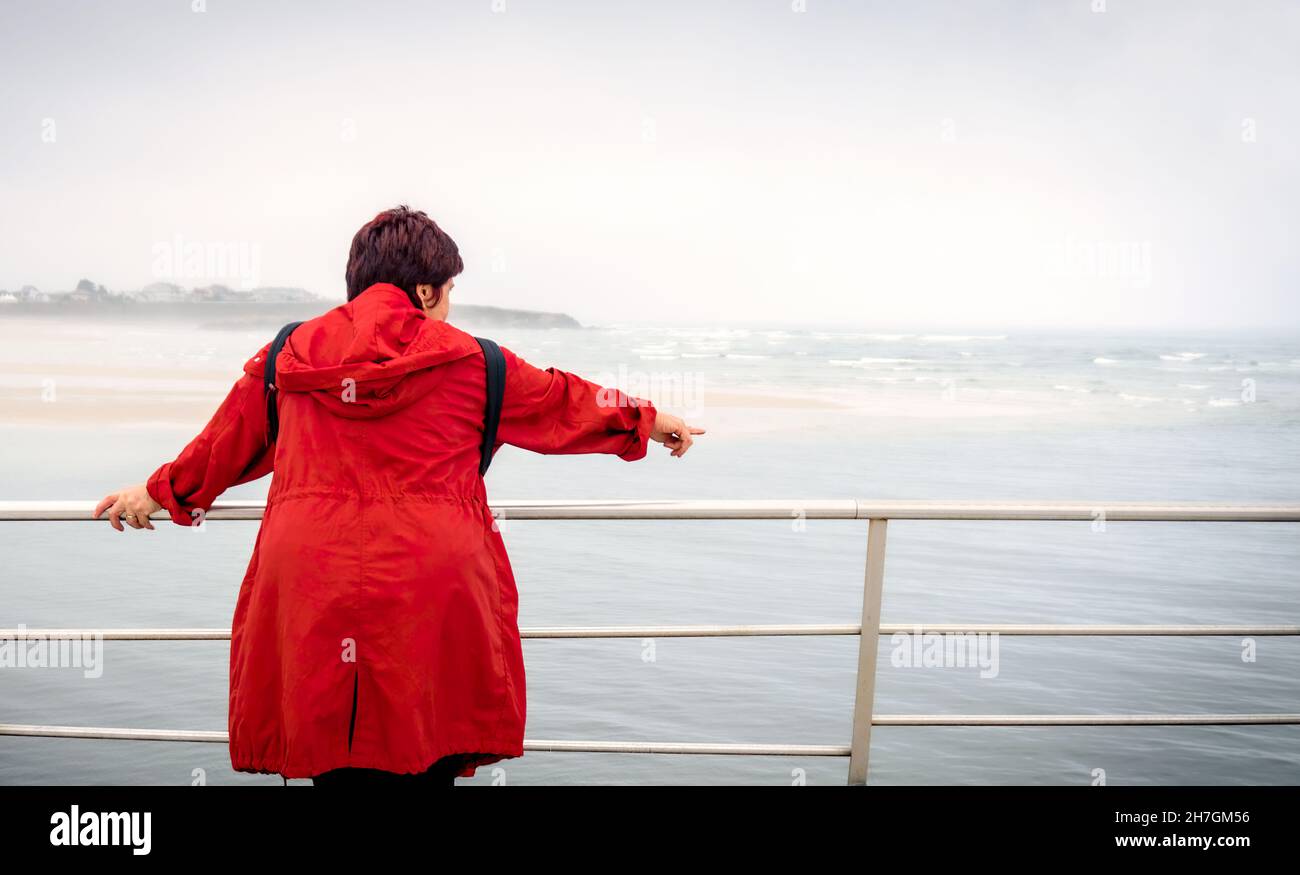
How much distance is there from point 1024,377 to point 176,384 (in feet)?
66.3

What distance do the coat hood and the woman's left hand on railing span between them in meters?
0.51

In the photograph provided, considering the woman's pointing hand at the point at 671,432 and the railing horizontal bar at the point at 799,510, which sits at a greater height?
the woman's pointing hand at the point at 671,432

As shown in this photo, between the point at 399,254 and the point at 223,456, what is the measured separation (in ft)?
1.58

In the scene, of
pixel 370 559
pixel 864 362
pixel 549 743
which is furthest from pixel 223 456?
pixel 864 362

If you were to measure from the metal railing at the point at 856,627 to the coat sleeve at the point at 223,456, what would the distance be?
441 millimetres

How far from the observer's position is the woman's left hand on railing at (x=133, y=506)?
206 centimetres

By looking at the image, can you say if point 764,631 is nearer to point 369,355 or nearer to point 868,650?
point 868,650

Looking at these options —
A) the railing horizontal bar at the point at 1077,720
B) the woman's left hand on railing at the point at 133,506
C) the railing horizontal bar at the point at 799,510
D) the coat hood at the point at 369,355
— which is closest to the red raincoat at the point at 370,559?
the coat hood at the point at 369,355

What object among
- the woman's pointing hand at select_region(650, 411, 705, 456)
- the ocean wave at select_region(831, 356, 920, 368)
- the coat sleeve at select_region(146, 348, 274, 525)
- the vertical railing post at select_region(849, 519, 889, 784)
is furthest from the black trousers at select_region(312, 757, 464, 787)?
the ocean wave at select_region(831, 356, 920, 368)

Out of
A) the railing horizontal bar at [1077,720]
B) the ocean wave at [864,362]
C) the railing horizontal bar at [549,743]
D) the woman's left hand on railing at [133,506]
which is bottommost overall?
the railing horizontal bar at [549,743]

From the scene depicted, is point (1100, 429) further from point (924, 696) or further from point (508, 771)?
point (508, 771)

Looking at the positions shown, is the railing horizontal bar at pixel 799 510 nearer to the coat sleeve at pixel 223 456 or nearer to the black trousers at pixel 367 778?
A: the coat sleeve at pixel 223 456

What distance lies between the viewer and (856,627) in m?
2.65
